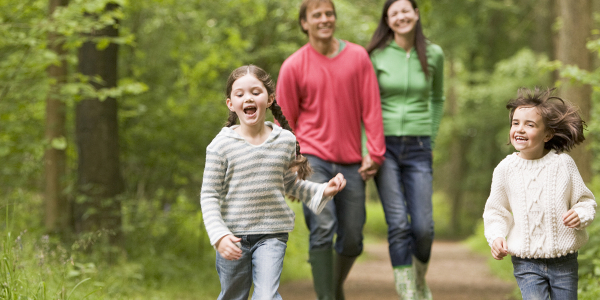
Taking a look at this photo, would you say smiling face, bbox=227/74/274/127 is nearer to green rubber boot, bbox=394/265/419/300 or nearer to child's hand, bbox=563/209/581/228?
child's hand, bbox=563/209/581/228

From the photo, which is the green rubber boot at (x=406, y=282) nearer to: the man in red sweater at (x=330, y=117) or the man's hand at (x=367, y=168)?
the man in red sweater at (x=330, y=117)

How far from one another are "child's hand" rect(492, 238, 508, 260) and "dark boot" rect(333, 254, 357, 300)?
1734 millimetres

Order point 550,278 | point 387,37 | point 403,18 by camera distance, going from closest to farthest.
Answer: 1. point 550,278
2. point 403,18
3. point 387,37

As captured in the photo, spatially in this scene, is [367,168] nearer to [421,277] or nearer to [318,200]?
[421,277]

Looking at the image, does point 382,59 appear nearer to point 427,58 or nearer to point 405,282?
point 427,58

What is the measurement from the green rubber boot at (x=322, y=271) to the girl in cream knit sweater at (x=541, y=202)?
1.46 metres

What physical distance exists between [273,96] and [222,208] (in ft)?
2.21

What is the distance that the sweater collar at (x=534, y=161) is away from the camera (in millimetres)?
2988

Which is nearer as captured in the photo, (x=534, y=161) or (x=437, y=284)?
(x=534, y=161)

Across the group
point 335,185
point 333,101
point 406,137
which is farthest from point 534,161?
point 333,101

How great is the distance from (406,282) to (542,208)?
1497 millimetres

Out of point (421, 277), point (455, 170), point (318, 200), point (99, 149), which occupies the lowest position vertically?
point (455, 170)

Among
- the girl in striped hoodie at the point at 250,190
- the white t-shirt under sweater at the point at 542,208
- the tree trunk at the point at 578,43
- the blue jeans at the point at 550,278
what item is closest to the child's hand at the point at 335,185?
the girl in striped hoodie at the point at 250,190

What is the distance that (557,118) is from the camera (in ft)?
9.79
